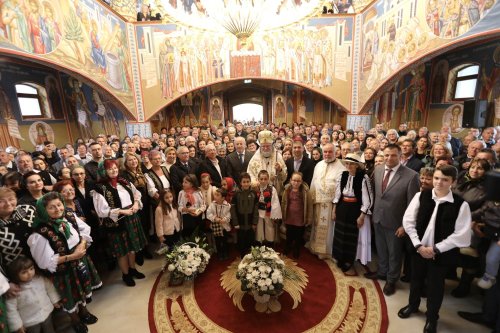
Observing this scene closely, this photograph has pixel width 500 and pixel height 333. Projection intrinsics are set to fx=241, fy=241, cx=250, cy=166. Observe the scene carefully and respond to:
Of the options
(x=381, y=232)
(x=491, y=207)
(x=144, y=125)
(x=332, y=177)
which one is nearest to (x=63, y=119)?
(x=144, y=125)

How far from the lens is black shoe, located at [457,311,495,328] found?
9.02ft

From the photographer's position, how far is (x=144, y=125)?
11.9 metres

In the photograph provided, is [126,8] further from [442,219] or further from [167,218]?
[442,219]

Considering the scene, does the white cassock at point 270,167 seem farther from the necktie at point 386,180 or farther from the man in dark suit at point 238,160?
the necktie at point 386,180

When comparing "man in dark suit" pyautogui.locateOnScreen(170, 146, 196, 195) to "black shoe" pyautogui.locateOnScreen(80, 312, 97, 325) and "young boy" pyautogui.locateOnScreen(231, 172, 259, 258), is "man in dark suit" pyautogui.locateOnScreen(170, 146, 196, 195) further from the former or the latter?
"black shoe" pyautogui.locateOnScreen(80, 312, 97, 325)

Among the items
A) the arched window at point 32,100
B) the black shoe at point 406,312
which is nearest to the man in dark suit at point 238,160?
the black shoe at point 406,312

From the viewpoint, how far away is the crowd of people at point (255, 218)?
2.37 meters

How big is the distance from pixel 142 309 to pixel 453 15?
9971 mm

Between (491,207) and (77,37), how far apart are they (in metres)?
11.7

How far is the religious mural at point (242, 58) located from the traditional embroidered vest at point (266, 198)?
9463 mm

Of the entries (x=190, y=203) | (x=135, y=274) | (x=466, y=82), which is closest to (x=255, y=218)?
(x=190, y=203)

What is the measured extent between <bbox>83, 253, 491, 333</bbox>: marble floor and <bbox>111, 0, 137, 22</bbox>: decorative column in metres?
12.9

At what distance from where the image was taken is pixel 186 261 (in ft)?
11.4

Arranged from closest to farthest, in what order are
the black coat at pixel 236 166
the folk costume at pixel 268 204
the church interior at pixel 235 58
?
1. the folk costume at pixel 268 204
2. the black coat at pixel 236 166
3. the church interior at pixel 235 58
